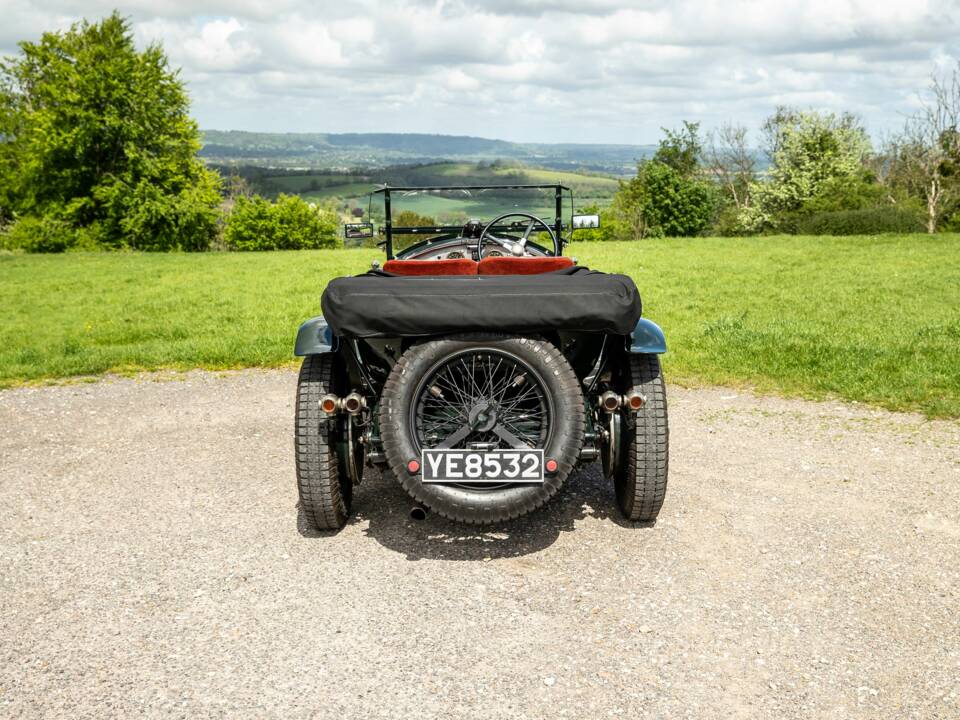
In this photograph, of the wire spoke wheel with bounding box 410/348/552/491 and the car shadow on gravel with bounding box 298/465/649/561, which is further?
the car shadow on gravel with bounding box 298/465/649/561

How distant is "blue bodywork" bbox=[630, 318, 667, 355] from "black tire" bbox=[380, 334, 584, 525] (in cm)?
63

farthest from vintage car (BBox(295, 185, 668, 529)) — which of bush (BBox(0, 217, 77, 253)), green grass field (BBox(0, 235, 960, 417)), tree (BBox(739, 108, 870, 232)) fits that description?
tree (BBox(739, 108, 870, 232))

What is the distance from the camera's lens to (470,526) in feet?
14.6

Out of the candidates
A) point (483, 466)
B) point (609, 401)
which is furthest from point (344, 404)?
point (609, 401)

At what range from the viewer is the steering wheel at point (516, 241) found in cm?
552

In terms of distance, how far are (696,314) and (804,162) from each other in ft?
137

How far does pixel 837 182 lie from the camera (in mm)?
43531

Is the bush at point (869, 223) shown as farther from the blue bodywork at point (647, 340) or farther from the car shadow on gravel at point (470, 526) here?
the blue bodywork at point (647, 340)

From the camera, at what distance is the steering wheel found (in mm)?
5520

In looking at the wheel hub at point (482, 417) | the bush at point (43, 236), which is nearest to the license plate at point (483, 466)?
the wheel hub at point (482, 417)

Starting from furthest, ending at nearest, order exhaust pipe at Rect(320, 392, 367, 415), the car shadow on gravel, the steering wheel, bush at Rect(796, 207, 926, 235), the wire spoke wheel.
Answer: bush at Rect(796, 207, 926, 235) < the steering wheel < the car shadow on gravel < exhaust pipe at Rect(320, 392, 367, 415) < the wire spoke wheel

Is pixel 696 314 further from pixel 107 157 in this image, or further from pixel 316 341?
pixel 107 157

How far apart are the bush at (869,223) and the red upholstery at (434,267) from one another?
25.1 m

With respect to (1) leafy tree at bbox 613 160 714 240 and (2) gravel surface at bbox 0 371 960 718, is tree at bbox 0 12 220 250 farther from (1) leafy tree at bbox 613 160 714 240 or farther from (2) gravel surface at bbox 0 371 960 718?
(2) gravel surface at bbox 0 371 960 718
